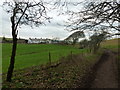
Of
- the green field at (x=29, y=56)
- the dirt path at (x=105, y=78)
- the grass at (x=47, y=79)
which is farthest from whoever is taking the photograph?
the green field at (x=29, y=56)

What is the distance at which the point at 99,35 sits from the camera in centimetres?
1362

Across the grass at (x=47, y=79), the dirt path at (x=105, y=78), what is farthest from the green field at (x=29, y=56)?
the dirt path at (x=105, y=78)

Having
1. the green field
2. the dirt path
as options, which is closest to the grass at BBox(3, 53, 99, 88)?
the dirt path

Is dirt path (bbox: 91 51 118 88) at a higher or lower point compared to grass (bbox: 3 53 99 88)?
lower

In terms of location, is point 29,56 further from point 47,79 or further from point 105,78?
point 47,79

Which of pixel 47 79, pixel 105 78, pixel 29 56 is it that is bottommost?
pixel 105 78

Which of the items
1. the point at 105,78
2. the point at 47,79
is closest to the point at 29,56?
the point at 105,78

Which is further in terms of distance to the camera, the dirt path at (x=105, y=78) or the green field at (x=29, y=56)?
the green field at (x=29, y=56)

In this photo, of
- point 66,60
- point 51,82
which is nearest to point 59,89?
point 51,82

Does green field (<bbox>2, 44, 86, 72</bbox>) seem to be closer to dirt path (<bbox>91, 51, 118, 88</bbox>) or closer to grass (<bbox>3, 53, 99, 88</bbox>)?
grass (<bbox>3, 53, 99, 88</bbox>)

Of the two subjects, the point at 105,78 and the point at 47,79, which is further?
the point at 105,78

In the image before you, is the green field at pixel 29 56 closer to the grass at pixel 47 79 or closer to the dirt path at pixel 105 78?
the grass at pixel 47 79

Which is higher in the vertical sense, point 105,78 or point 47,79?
point 47,79

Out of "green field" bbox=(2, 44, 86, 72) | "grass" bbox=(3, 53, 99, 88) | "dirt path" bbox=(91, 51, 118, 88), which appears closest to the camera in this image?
"grass" bbox=(3, 53, 99, 88)
